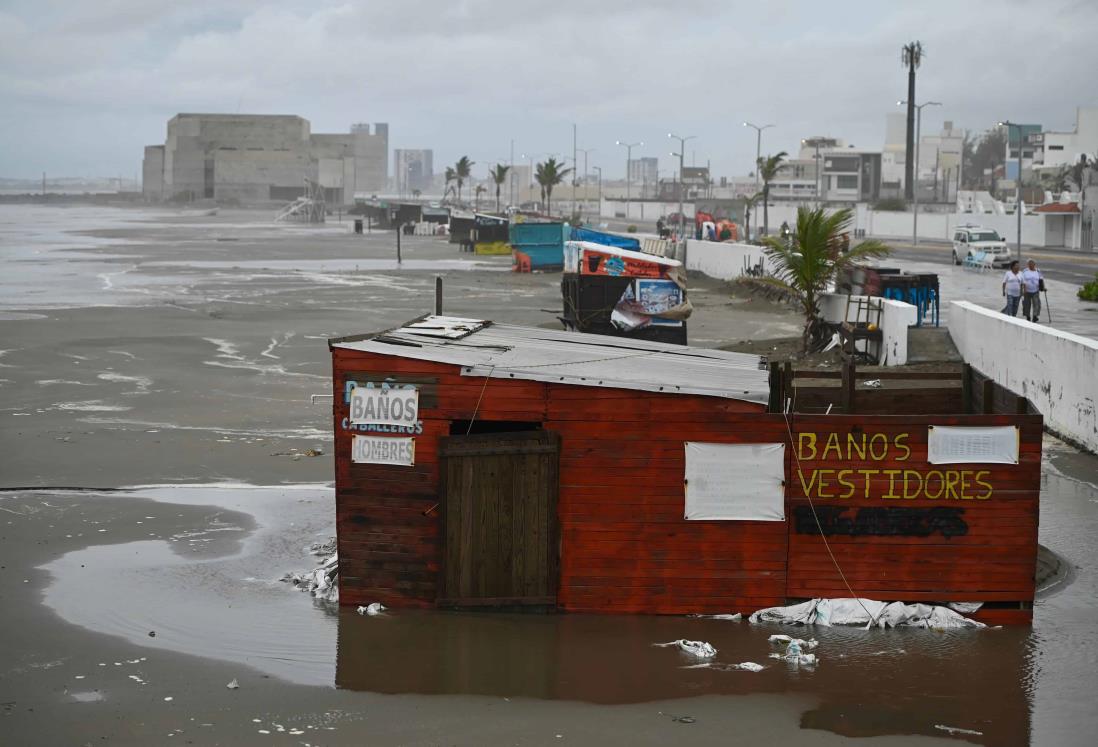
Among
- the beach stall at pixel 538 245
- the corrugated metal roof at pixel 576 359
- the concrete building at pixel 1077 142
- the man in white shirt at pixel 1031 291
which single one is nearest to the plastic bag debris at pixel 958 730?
the corrugated metal roof at pixel 576 359

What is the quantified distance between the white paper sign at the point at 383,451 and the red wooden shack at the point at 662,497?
12 mm

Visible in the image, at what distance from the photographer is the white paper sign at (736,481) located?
1081 centimetres

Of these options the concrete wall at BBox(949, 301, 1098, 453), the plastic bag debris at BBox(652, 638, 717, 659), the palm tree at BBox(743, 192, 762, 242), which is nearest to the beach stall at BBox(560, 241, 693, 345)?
the concrete wall at BBox(949, 301, 1098, 453)

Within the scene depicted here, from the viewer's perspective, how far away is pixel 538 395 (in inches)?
430

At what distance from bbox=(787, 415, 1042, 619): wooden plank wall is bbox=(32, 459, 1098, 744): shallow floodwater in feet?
1.40

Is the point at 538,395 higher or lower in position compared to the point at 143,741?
higher

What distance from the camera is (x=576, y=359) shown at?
11977mm

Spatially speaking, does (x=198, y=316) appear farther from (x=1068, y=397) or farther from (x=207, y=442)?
(x=1068, y=397)

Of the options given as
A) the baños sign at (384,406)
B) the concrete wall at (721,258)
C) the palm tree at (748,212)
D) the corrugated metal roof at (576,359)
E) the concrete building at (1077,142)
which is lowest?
the baños sign at (384,406)

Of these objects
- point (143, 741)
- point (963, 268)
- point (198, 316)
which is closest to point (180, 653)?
point (143, 741)

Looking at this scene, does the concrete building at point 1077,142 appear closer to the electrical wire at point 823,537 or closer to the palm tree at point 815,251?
the palm tree at point 815,251

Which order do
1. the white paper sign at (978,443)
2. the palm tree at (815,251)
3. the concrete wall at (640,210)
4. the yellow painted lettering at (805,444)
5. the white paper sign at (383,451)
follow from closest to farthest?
the white paper sign at (978,443), the yellow painted lettering at (805,444), the white paper sign at (383,451), the palm tree at (815,251), the concrete wall at (640,210)

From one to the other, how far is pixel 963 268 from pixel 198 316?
1342 inches

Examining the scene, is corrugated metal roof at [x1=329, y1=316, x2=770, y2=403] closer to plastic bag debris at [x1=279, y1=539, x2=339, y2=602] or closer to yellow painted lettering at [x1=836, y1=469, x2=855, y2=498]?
yellow painted lettering at [x1=836, y1=469, x2=855, y2=498]
